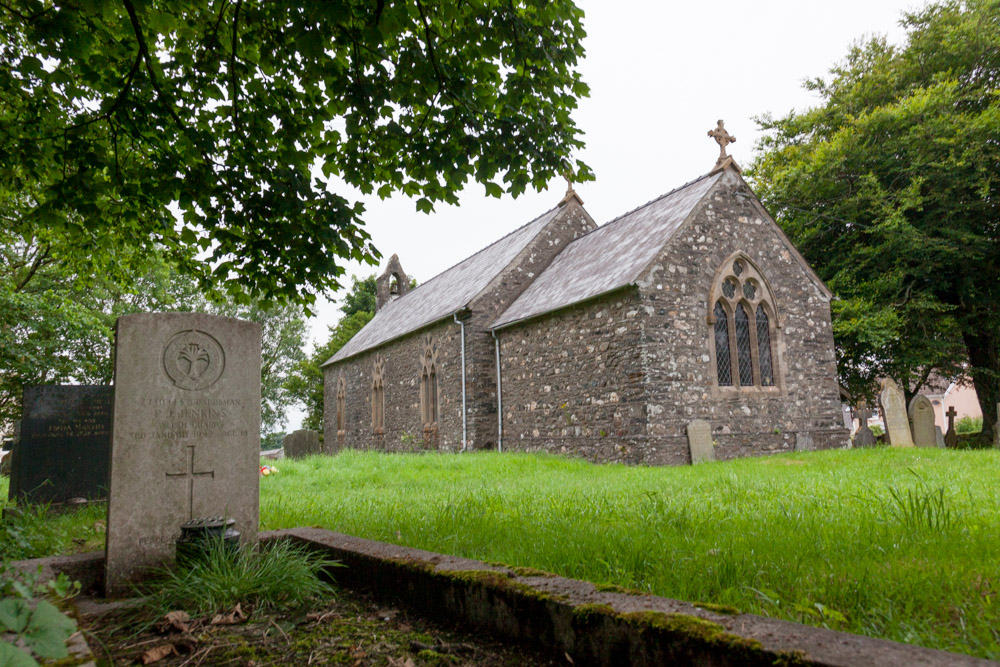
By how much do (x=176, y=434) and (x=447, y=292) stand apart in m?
18.0

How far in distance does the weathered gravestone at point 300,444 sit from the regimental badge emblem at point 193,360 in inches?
657

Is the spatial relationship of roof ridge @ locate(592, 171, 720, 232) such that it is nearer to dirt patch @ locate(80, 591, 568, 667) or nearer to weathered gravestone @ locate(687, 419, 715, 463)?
weathered gravestone @ locate(687, 419, 715, 463)

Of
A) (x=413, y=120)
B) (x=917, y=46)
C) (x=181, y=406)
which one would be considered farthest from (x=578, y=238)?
(x=181, y=406)

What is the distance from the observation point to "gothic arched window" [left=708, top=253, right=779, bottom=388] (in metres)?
13.7

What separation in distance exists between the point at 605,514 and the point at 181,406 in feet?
11.4

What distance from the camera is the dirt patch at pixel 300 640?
282 cm

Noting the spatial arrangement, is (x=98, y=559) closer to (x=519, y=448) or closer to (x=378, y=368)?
(x=519, y=448)

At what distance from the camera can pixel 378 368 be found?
23.4 metres

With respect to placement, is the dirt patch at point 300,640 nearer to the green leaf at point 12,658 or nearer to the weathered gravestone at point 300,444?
the green leaf at point 12,658

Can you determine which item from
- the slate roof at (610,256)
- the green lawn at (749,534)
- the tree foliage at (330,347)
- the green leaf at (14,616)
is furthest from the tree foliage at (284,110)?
the tree foliage at (330,347)

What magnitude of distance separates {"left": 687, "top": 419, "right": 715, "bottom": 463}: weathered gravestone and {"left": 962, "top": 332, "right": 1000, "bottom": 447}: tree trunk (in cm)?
1184

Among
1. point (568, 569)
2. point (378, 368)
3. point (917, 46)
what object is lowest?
point (568, 569)

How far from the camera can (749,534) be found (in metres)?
4.14

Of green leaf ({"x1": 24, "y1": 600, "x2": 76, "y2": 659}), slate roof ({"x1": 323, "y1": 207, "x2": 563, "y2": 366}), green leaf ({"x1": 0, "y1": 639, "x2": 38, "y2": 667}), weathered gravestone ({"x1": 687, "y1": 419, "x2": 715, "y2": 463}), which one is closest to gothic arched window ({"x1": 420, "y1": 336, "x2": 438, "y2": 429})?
slate roof ({"x1": 323, "y1": 207, "x2": 563, "y2": 366})
